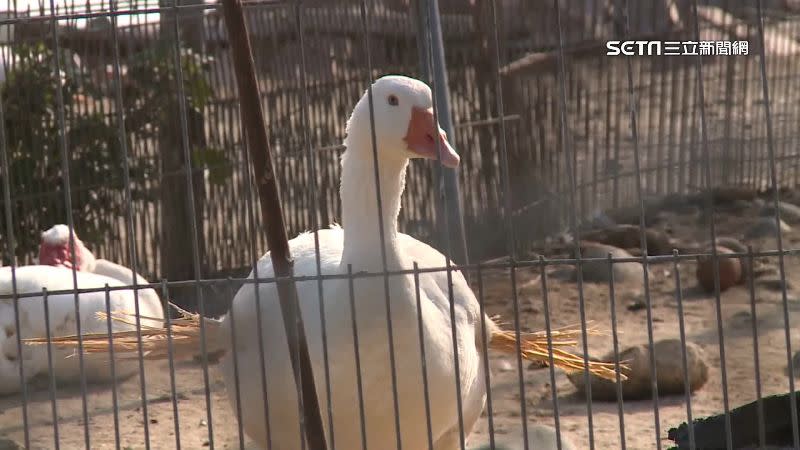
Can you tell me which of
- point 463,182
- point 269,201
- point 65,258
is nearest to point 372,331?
point 269,201

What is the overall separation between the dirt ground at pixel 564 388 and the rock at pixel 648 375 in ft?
0.14

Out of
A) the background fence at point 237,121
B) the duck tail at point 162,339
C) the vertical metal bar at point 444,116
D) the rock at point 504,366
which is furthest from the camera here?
the background fence at point 237,121

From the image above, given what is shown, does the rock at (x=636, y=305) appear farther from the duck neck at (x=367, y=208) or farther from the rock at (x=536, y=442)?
the duck neck at (x=367, y=208)

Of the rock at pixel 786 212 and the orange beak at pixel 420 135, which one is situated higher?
the orange beak at pixel 420 135

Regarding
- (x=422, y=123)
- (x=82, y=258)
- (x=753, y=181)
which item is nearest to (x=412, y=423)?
(x=422, y=123)

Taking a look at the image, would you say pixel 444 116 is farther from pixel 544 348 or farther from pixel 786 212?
pixel 786 212

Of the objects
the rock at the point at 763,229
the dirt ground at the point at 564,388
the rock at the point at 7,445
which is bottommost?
the dirt ground at the point at 564,388

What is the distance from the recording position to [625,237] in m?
7.08

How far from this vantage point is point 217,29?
6898mm

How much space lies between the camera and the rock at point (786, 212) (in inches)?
287

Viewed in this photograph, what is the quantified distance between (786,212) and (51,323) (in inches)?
173

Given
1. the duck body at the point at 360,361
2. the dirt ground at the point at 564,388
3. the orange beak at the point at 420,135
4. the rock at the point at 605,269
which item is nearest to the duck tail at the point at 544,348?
the duck body at the point at 360,361

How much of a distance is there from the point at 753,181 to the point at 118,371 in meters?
4.32

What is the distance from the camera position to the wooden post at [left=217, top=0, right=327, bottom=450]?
96.0 inches
